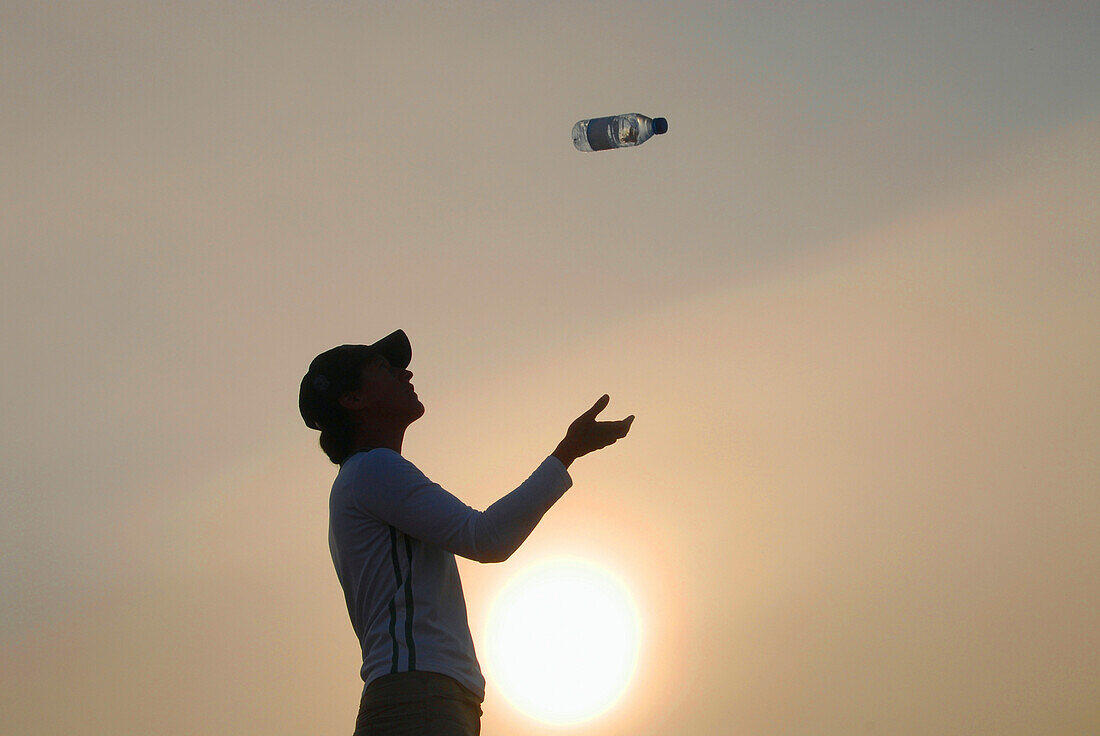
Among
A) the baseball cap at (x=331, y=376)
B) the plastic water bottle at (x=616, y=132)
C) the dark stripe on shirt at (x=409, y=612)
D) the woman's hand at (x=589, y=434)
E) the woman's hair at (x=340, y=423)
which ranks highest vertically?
the plastic water bottle at (x=616, y=132)

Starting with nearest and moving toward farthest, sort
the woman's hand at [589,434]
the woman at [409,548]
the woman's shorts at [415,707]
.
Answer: the woman's shorts at [415,707]
the woman at [409,548]
the woman's hand at [589,434]

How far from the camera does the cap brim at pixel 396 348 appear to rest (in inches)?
220

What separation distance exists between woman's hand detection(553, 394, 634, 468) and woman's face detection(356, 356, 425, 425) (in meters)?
0.81

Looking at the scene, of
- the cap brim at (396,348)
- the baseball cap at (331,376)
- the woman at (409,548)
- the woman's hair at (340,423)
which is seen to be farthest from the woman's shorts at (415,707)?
the cap brim at (396,348)

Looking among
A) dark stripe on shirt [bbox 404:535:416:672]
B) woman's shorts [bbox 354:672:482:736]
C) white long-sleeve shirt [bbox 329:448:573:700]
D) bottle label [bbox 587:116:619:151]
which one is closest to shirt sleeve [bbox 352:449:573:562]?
white long-sleeve shirt [bbox 329:448:573:700]

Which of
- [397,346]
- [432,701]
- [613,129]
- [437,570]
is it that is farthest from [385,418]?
[613,129]

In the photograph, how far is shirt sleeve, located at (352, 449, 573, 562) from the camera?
4.78 meters

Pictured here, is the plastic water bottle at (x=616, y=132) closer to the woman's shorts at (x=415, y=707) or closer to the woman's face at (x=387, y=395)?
the woman's face at (x=387, y=395)

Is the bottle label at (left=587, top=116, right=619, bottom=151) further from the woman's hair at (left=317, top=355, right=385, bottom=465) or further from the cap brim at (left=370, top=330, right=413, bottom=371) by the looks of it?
the woman's hair at (left=317, top=355, right=385, bottom=465)

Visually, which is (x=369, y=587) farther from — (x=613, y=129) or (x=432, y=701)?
(x=613, y=129)

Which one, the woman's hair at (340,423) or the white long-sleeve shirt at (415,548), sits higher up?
the woman's hair at (340,423)

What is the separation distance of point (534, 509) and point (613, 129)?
10741 mm

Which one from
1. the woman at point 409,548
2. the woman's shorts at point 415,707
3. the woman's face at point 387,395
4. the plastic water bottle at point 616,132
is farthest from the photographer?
the plastic water bottle at point 616,132

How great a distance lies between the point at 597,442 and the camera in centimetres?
505
